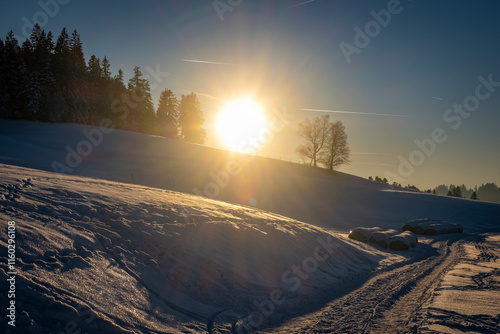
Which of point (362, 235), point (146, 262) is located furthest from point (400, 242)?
point (146, 262)

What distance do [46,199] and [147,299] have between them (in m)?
4.30

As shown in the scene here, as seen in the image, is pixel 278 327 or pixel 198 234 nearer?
pixel 278 327

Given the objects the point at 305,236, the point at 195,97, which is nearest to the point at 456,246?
the point at 305,236

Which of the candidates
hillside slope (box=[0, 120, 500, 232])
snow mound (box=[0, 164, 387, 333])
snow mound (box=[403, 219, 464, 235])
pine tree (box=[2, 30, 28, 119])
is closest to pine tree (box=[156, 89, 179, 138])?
hillside slope (box=[0, 120, 500, 232])

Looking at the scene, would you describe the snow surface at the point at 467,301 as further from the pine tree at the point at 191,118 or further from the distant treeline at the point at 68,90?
the pine tree at the point at 191,118

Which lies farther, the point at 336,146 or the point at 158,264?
the point at 336,146

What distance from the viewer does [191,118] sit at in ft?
240

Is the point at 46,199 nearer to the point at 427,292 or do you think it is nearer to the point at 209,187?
the point at 427,292

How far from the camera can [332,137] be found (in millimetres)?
52938

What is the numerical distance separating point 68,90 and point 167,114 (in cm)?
2405

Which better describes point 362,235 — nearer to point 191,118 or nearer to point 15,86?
point 15,86

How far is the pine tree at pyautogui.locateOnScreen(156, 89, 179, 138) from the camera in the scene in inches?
2685

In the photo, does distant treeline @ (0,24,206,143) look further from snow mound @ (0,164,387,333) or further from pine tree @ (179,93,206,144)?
snow mound @ (0,164,387,333)

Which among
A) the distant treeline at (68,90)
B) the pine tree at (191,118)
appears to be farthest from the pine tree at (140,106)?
the pine tree at (191,118)
